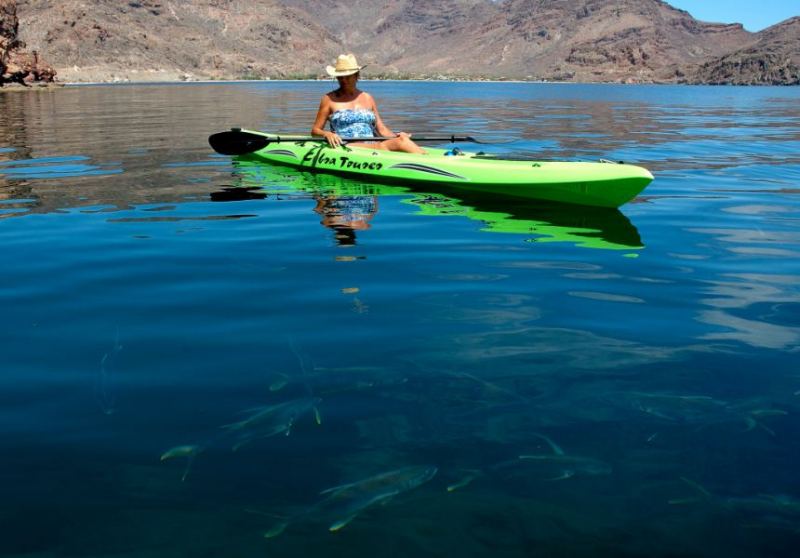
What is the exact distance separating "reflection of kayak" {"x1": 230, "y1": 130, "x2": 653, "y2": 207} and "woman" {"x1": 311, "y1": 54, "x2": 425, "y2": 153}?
1.06ft

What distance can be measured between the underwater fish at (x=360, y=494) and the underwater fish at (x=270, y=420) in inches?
21.3

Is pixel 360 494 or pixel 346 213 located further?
pixel 346 213

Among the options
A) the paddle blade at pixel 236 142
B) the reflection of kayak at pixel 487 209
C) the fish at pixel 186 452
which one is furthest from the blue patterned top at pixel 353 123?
the fish at pixel 186 452

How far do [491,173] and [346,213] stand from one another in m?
1.80

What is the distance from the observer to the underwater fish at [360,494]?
265 centimetres

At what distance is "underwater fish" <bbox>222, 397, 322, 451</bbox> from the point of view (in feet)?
10.7

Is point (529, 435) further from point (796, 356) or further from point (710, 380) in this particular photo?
point (796, 356)

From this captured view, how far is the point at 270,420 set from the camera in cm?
339

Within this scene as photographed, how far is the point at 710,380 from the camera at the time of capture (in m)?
3.81

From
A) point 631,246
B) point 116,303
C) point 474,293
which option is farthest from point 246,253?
point 631,246

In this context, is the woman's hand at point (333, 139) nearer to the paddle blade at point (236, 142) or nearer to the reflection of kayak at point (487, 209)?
the reflection of kayak at point (487, 209)

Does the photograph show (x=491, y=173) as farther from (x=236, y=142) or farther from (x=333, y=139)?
(x=236, y=142)

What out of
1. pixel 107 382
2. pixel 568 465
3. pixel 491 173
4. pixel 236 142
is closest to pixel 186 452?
pixel 107 382

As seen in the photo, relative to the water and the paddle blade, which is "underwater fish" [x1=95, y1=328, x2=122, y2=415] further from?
the paddle blade
